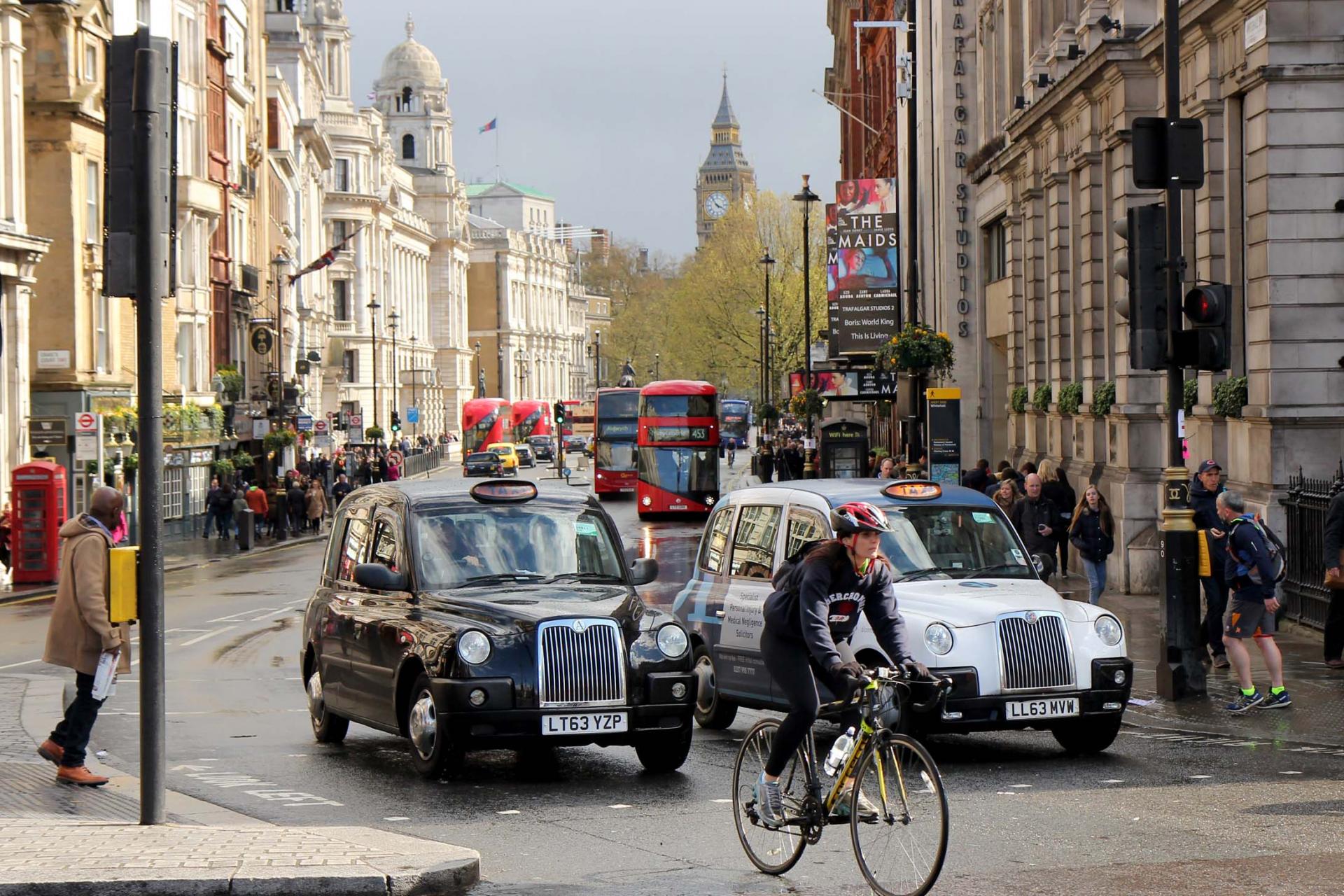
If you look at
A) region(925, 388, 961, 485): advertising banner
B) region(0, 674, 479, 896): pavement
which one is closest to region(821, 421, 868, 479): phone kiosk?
region(925, 388, 961, 485): advertising banner

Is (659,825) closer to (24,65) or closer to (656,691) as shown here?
(656,691)

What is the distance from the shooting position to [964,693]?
12.2 m

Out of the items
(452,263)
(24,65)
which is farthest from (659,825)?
(452,263)

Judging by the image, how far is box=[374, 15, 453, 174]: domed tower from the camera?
17850cm

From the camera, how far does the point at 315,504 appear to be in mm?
56250

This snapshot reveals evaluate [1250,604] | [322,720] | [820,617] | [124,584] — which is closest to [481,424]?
[322,720]

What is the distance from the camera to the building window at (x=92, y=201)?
44406 millimetres

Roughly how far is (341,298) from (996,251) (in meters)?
97.7

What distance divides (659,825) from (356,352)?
128m

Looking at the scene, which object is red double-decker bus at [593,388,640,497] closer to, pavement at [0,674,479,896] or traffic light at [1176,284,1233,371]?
traffic light at [1176,284,1233,371]

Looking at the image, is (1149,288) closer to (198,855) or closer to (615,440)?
(198,855)

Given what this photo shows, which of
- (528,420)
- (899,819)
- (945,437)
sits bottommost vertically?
(899,819)

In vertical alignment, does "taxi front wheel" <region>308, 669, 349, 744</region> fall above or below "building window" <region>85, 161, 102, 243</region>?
below

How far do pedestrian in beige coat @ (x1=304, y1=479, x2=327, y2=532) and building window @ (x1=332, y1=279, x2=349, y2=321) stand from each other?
79190mm
